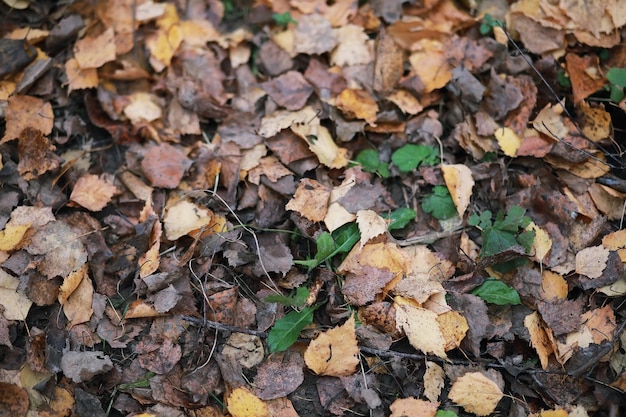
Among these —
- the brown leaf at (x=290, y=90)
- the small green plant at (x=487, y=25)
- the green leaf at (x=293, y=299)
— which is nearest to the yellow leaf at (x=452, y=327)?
the green leaf at (x=293, y=299)

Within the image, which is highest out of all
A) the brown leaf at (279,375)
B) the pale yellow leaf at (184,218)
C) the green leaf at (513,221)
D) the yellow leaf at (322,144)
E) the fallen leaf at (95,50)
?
the fallen leaf at (95,50)

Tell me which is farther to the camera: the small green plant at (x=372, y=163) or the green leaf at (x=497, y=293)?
the small green plant at (x=372, y=163)

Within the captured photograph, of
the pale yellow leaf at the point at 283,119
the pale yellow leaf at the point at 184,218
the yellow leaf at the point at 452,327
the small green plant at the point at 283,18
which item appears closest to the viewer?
the yellow leaf at the point at 452,327

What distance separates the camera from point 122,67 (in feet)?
9.20

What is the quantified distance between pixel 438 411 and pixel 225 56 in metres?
1.99

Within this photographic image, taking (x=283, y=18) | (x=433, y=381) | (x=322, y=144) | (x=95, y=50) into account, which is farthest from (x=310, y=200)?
(x=95, y=50)

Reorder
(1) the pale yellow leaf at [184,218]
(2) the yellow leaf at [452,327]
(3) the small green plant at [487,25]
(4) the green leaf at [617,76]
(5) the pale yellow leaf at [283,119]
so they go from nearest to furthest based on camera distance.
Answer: (2) the yellow leaf at [452,327] → (1) the pale yellow leaf at [184,218] → (4) the green leaf at [617,76] → (5) the pale yellow leaf at [283,119] → (3) the small green plant at [487,25]

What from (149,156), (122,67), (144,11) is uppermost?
(144,11)

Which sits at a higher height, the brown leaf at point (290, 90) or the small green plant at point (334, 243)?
the brown leaf at point (290, 90)

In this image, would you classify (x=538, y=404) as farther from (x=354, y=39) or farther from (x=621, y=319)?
(x=354, y=39)

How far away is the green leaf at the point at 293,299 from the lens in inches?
82.3

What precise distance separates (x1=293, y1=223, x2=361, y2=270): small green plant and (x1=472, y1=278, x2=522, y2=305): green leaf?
53cm

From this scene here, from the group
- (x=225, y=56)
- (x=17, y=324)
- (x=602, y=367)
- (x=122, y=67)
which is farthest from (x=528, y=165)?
(x=17, y=324)

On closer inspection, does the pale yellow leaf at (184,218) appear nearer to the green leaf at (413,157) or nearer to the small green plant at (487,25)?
the green leaf at (413,157)
